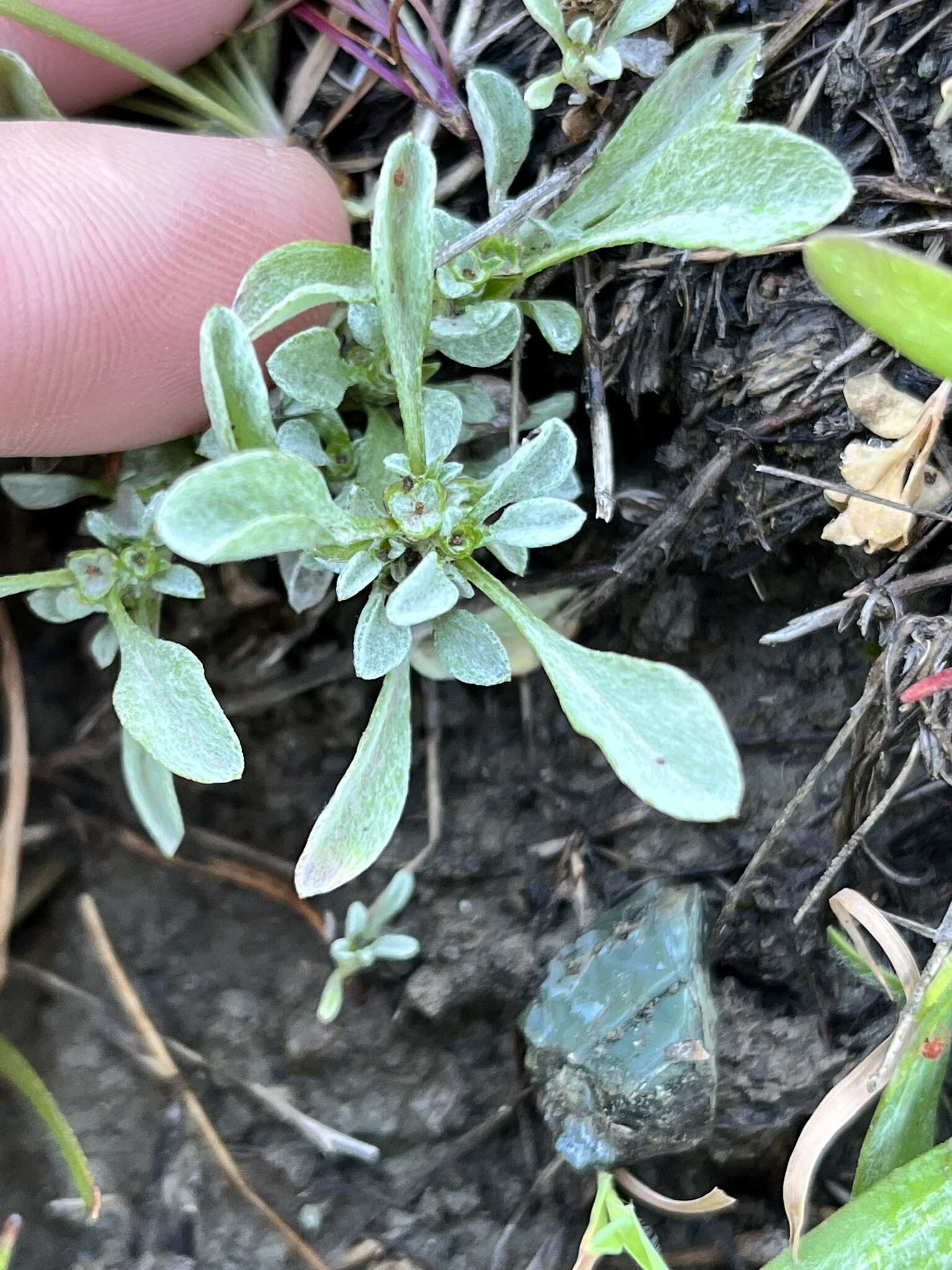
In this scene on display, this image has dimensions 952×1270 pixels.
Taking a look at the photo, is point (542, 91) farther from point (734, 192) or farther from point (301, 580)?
point (301, 580)

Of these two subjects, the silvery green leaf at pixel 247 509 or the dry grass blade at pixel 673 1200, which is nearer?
the silvery green leaf at pixel 247 509

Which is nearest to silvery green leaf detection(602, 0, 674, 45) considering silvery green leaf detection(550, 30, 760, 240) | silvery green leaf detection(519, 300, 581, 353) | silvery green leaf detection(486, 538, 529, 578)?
silvery green leaf detection(550, 30, 760, 240)

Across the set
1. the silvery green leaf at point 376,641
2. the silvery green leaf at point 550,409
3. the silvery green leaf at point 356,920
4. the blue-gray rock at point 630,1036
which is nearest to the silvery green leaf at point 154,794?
the silvery green leaf at point 356,920

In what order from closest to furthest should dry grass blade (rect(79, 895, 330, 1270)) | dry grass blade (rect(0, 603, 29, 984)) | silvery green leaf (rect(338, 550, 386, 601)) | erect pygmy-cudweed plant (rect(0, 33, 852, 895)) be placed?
erect pygmy-cudweed plant (rect(0, 33, 852, 895)) < silvery green leaf (rect(338, 550, 386, 601)) < dry grass blade (rect(79, 895, 330, 1270)) < dry grass blade (rect(0, 603, 29, 984))

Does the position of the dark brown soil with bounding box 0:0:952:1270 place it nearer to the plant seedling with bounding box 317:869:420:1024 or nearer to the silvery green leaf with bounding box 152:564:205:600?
the plant seedling with bounding box 317:869:420:1024

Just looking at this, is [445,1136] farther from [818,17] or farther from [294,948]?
[818,17]

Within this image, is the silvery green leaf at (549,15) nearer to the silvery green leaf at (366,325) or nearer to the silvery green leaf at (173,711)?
the silvery green leaf at (366,325)

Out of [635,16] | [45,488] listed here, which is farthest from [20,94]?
[635,16]
